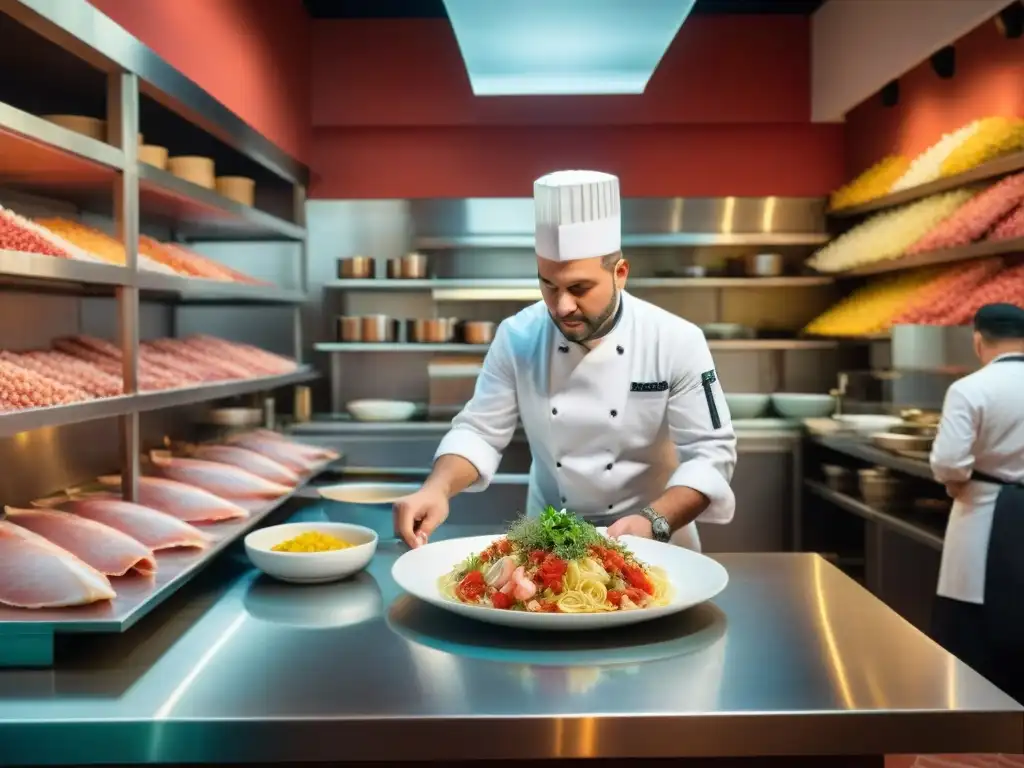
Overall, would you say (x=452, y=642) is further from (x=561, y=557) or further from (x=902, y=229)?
(x=902, y=229)

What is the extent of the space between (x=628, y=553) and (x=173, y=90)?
2.02 m

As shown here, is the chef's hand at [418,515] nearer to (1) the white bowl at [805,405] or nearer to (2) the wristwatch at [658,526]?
(2) the wristwatch at [658,526]

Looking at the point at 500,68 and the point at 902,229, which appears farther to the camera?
the point at 902,229

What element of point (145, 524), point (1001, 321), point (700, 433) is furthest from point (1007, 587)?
point (145, 524)

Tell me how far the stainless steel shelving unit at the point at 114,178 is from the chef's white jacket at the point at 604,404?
86 cm

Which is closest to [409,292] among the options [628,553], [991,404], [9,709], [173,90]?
[173,90]

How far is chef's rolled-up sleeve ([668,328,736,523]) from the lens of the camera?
236cm

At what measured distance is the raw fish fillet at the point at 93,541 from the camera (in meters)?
1.85

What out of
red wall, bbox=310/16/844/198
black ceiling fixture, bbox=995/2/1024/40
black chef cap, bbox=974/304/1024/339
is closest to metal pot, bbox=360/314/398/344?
red wall, bbox=310/16/844/198

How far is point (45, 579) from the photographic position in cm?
163

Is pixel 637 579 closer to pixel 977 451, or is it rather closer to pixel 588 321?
pixel 588 321

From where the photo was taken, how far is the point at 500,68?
3.32 metres

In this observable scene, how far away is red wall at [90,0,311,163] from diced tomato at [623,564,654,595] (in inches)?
83.0

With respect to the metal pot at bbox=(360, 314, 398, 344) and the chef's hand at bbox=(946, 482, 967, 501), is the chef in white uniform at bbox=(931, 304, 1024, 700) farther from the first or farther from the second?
the metal pot at bbox=(360, 314, 398, 344)
